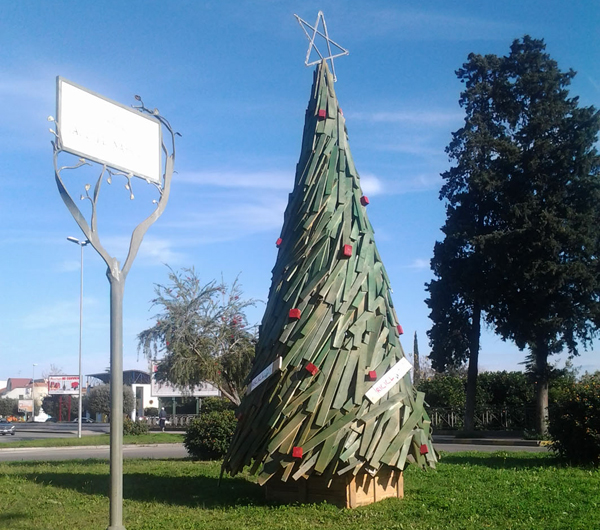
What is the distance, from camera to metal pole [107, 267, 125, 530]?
546 centimetres

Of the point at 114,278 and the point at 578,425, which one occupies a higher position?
the point at 114,278

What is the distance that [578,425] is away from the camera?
43.0 ft

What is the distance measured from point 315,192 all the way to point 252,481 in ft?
18.4

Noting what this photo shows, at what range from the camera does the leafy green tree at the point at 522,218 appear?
26.6 metres

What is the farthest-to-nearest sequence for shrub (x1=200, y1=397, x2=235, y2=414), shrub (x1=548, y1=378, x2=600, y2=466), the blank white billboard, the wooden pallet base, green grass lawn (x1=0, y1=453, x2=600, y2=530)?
shrub (x1=200, y1=397, x2=235, y2=414) < shrub (x1=548, y1=378, x2=600, y2=466) < the wooden pallet base < green grass lawn (x1=0, y1=453, x2=600, y2=530) < the blank white billboard

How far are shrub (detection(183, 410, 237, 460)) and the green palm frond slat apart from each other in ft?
23.7

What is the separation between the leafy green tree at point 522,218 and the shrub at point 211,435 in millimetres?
14583

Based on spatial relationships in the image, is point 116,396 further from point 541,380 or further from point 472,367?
point 472,367

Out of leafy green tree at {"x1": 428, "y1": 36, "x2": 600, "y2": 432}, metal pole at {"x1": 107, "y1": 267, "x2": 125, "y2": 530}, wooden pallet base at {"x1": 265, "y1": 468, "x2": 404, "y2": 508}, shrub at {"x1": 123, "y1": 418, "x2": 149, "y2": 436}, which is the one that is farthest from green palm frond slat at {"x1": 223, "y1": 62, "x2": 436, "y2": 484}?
shrub at {"x1": 123, "y1": 418, "x2": 149, "y2": 436}

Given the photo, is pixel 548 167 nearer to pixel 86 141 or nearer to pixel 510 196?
pixel 510 196

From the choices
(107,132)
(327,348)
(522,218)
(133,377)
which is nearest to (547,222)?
(522,218)

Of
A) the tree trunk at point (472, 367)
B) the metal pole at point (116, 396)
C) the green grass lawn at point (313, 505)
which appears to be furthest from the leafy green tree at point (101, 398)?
the metal pole at point (116, 396)

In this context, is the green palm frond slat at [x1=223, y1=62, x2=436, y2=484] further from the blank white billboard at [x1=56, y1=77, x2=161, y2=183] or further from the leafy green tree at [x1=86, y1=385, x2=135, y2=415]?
the leafy green tree at [x1=86, y1=385, x2=135, y2=415]

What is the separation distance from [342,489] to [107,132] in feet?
18.4
